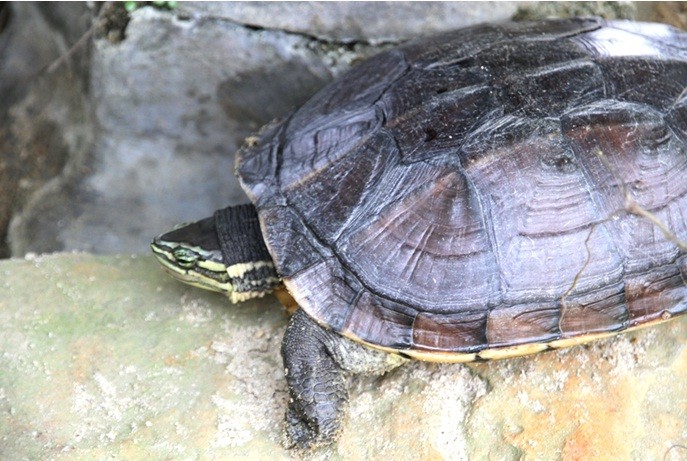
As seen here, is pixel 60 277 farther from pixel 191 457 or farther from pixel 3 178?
pixel 3 178

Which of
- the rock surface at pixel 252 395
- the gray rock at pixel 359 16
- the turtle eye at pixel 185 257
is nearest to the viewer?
the rock surface at pixel 252 395

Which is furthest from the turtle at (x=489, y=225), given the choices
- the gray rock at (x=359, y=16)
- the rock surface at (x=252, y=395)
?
the gray rock at (x=359, y=16)

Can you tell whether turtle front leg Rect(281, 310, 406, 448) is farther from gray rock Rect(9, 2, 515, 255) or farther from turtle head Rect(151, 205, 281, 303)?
gray rock Rect(9, 2, 515, 255)

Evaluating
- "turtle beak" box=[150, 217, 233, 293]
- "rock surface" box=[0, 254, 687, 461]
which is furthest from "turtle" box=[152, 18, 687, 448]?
"turtle beak" box=[150, 217, 233, 293]

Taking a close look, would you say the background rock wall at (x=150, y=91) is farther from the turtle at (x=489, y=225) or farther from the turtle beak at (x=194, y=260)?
the turtle beak at (x=194, y=260)

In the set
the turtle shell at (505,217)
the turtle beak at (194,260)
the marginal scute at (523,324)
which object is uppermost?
the turtle shell at (505,217)
